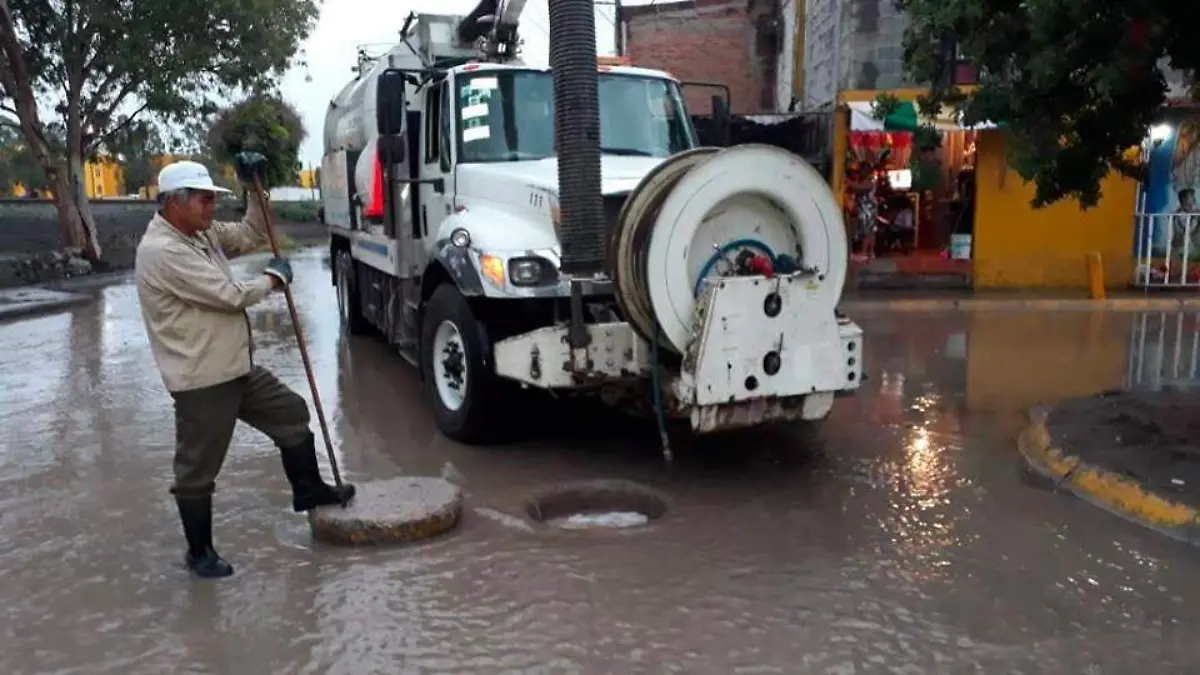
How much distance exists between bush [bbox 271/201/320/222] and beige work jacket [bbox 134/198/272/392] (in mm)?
34975

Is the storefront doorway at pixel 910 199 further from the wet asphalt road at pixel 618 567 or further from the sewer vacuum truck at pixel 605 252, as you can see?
the sewer vacuum truck at pixel 605 252

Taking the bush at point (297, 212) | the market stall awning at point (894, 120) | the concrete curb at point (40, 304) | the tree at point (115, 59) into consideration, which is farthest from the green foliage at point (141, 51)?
the bush at point (297, 212)

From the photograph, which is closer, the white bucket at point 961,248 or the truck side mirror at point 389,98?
the truck side mirror at point 389,98

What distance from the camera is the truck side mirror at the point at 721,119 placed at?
769cm

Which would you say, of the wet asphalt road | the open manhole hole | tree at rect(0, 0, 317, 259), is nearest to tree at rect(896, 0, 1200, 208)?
the wet asphalt road

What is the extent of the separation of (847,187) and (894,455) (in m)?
9.46

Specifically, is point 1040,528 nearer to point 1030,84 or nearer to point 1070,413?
point 1070,413

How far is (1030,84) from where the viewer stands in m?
5.54

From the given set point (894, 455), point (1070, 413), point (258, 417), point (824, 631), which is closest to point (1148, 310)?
point (1070, 413)

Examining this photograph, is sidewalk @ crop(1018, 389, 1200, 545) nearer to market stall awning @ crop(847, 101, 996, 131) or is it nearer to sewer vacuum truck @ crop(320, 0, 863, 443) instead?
sewer vacuum truck @ crop(320, 0, 863, 443)

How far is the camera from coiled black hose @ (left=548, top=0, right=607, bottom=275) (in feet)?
17.6

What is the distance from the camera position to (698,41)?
963 inches

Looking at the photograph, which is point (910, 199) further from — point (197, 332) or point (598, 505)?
point (197, 332)

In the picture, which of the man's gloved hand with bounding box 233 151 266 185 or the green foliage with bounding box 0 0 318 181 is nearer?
the man's gloved hand with bounding box 233 151 266 185
